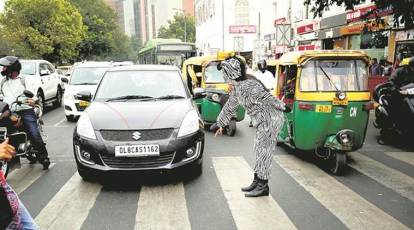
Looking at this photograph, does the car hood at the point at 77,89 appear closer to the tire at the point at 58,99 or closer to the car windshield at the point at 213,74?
the car windshield at the point at 213,74

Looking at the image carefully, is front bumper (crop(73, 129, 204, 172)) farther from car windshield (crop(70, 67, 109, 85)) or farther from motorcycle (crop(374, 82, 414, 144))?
car windshield (crop(70, 67, 109, 85))

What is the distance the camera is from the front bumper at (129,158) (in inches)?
217

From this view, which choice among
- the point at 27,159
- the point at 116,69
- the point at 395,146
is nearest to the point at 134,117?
the point at 116,69

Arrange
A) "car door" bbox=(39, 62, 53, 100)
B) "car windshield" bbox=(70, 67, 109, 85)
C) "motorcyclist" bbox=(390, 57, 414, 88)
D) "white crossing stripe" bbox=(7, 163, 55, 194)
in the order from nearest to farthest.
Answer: "white crossing stripe" bbox=(7, 163, 55, 194)
"motorcyclist" bbox=(390, 57, 414, 88)
"car windshield" bbox=(70, 67, 109, 85)
"car door" bbox=(39, 62, 53, 100)

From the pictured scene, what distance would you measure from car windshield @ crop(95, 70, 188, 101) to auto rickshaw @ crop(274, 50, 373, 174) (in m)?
1.95

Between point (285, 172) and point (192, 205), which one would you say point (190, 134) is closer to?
point (192, 205)

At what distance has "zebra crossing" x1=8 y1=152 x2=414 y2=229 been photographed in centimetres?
450

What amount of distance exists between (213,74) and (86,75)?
4.61 metres

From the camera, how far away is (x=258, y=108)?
522cm

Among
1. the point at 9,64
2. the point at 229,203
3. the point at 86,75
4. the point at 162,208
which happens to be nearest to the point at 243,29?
the point at 86,75

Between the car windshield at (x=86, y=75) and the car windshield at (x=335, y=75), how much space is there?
799cm

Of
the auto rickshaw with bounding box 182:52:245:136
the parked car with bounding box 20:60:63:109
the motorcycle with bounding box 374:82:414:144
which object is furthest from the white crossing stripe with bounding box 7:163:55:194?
the parked car with bounding box 20:60:63:109

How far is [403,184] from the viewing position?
19.5 feet

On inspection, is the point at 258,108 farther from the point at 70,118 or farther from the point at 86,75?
the point at 86,75
